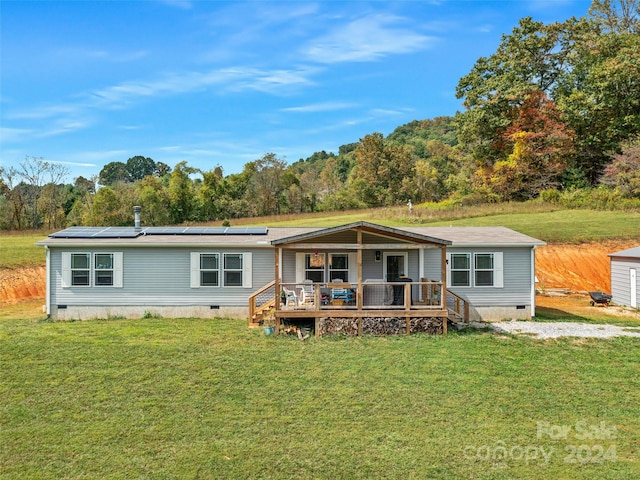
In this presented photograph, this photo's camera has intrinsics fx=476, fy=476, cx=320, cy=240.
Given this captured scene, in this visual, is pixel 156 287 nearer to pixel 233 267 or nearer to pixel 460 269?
A: pixel 233 267

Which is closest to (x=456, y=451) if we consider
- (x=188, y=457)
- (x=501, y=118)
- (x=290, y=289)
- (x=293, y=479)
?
(x=293, y=479)

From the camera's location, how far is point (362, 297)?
13.3 meters

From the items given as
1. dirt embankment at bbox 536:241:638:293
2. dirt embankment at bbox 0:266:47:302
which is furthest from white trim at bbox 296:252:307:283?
dirt embankment at bbox 0:266:47:302

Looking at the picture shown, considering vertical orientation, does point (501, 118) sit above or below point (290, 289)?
above

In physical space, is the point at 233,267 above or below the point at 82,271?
above

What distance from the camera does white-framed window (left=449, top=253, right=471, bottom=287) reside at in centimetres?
1546

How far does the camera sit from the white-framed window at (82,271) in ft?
50.3

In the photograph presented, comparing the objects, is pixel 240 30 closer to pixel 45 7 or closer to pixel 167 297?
pixel 45 7

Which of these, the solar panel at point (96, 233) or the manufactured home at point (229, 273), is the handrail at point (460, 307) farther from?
the solar panel at point (96, 233)

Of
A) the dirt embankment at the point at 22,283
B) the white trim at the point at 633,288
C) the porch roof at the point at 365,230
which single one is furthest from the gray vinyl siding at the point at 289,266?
the white trim at the point at 633,288

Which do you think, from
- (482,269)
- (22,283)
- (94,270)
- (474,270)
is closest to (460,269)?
(474,270)

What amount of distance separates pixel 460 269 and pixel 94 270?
11858mm

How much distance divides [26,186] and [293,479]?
48805mm

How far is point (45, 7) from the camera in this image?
1390 cm
